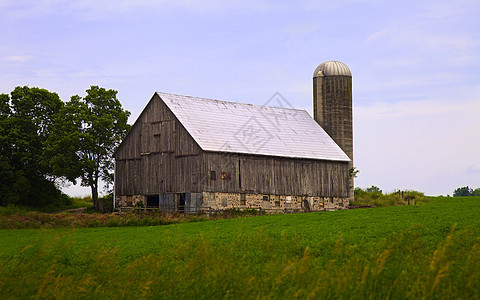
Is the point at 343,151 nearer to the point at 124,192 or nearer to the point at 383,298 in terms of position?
the point at 124,192

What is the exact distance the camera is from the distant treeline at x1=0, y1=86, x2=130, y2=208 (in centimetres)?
5347

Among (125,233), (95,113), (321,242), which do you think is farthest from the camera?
(95,113)

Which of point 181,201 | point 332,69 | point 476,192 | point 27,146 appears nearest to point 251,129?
point 181,201

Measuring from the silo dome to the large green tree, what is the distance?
25448mm

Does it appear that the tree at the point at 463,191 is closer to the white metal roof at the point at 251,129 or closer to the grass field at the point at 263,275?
the white metal roof at the point at 251,129

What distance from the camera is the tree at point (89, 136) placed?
53.2 metres

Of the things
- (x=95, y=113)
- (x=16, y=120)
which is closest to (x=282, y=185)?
(x=95, y=113)

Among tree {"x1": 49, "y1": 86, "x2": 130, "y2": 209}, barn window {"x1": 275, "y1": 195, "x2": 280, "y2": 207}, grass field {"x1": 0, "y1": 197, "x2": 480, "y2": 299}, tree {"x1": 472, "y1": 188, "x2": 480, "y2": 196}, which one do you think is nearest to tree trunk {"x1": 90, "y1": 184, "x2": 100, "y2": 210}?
tree {"x1": 49, "y1": 86, "x2": 130, "y2": 209}

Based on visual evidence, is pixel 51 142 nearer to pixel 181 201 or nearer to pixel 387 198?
pixel 181 201

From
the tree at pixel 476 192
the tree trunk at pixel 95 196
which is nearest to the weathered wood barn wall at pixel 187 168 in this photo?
the tree trunk at pixel 95 196

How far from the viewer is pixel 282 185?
1919 inches

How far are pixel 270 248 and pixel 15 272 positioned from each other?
24.9ft

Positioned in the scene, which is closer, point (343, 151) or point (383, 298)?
point (383, 298)

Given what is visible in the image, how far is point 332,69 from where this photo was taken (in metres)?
60.5
